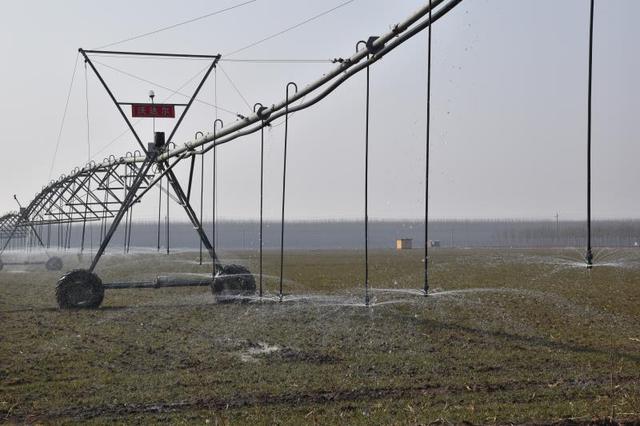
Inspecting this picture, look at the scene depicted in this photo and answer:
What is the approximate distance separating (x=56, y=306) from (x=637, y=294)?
18.5m

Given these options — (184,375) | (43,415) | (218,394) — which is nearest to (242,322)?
(184,375)

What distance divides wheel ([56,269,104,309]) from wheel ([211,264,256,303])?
3.31 meters

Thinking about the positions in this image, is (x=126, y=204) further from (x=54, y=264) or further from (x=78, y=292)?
(x=54, y=264)

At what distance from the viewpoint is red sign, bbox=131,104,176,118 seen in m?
23.0

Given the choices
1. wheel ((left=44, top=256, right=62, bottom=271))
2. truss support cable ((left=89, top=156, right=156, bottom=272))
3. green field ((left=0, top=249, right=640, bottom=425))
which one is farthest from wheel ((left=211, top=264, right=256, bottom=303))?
wheel ((left=44, top=256, right=62, bottom=271))

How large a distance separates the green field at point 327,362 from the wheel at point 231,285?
0.68m

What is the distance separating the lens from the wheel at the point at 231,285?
76.6 ft

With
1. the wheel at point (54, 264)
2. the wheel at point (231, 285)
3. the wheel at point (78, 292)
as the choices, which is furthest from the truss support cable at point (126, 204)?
the wheel at point (54, 264)

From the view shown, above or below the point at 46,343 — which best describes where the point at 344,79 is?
above

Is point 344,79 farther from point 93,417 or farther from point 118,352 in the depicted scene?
point 93,417

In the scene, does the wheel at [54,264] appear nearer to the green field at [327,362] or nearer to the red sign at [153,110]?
the green field at [327,362]

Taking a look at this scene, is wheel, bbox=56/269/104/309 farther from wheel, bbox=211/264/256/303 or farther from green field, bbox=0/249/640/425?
wheel, bbox=211/264/256/303

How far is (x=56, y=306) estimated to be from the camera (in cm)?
2359

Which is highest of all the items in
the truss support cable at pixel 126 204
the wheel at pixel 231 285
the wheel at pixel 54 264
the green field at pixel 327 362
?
the truss support cable at pixel 126 204
